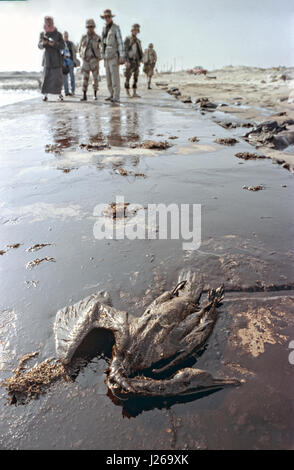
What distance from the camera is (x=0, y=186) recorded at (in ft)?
12.1

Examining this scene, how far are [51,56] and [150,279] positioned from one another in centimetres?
1087

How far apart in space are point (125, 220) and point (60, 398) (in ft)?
5.80

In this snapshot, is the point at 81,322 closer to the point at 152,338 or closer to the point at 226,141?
the point at 152,338

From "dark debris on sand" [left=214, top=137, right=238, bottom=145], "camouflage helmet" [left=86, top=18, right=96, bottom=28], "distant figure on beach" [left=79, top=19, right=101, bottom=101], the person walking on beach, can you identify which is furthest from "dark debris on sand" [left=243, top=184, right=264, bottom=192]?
"camouflage helmet" [left=86, top=18, right=96, bottom=28]

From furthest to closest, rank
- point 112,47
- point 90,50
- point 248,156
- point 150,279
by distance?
point 90,50, point 112,47, point 248,156, point 150,279

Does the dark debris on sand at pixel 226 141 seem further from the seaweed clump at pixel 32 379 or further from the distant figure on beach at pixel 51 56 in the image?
the distant figure on beach at pixel 51 56

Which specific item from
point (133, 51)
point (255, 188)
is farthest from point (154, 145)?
point (133, 51)

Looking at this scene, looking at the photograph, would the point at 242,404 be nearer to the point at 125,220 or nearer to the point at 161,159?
the point at 125,220

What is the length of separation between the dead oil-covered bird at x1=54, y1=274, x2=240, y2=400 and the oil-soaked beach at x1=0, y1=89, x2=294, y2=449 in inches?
2.5

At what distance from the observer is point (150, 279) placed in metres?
2.09

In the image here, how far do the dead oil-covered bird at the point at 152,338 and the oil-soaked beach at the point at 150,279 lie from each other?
0.06m

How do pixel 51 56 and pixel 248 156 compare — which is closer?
pixel 248 156

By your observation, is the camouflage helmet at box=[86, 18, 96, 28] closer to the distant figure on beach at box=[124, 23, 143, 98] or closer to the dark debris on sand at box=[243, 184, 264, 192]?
the distant figure on beach at box=[124, 23, 143, 98]

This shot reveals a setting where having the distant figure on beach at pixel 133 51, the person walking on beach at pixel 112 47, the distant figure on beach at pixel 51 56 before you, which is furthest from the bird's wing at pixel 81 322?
the distant figure on beach at pixel 133 51
